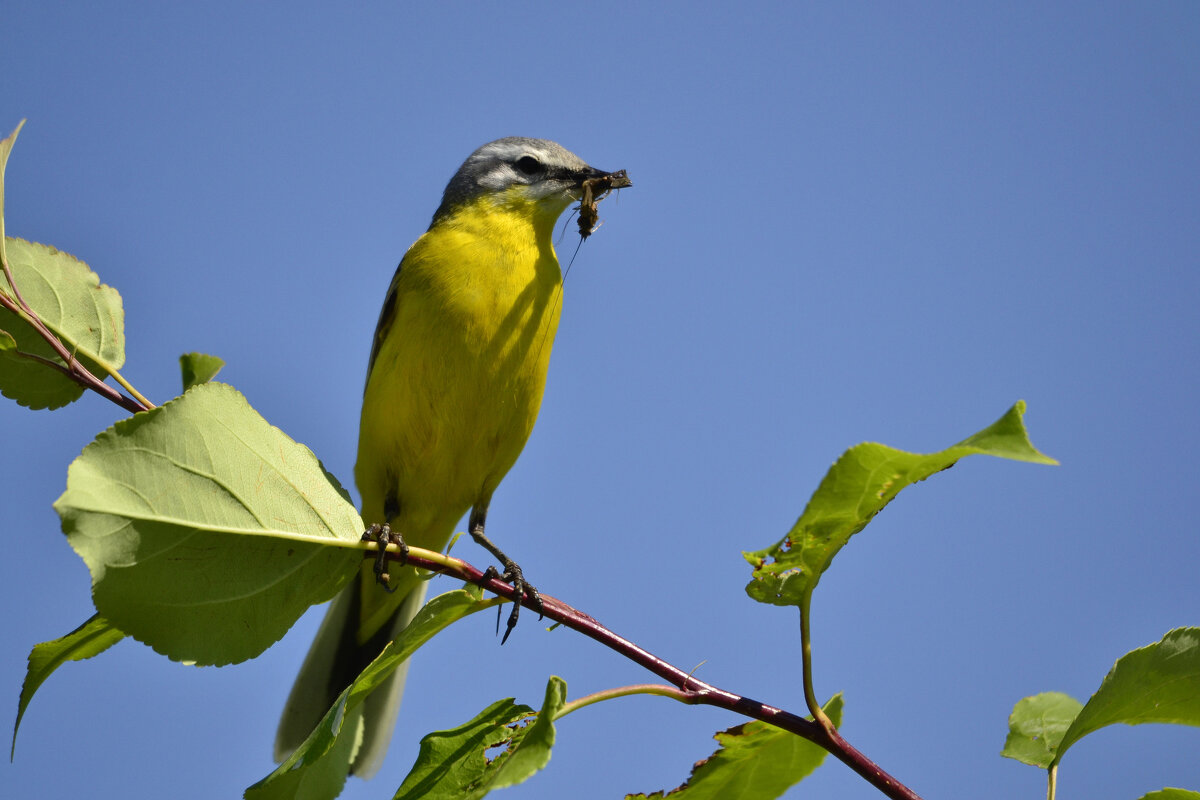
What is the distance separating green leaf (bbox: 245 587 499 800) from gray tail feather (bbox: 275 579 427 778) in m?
2.70

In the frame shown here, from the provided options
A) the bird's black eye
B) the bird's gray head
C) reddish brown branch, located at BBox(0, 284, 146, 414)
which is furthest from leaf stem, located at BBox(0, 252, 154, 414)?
the bird's black eye

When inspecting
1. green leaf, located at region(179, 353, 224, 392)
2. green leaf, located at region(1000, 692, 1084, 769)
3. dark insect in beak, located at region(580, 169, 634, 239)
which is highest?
dark insect in beak, located at region(580, 169, 634, 239)

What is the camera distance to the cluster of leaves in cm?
190

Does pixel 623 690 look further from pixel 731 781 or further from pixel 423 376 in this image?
pixel 423 376

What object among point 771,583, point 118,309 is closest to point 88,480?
point 118,309

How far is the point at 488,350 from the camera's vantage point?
4.24 metres

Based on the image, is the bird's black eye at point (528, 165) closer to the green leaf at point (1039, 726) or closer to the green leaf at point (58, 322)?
the green leaf at point (58, 322)

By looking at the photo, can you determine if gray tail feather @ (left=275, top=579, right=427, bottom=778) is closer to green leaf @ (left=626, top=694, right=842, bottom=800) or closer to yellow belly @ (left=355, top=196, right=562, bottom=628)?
yellow belly @ (left=355, top=196, right=562, bottom=628)

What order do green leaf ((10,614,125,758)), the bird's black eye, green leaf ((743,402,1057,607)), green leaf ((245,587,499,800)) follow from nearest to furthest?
green leaf ((743,402,1057,607))
green leaf ((245,587,499,800))
green leaf ((10,614,125,758))
the bird's black eye

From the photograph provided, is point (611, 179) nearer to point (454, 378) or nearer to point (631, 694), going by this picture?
point (454, 378)

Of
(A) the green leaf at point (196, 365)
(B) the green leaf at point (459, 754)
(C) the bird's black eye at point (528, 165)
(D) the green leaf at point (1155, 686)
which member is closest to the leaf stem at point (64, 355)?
(A) the green leaf at point (196, 365)

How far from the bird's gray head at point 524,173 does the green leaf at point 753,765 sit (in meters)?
3.47

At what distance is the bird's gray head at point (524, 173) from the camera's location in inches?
203

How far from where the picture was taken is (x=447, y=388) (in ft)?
13.7
